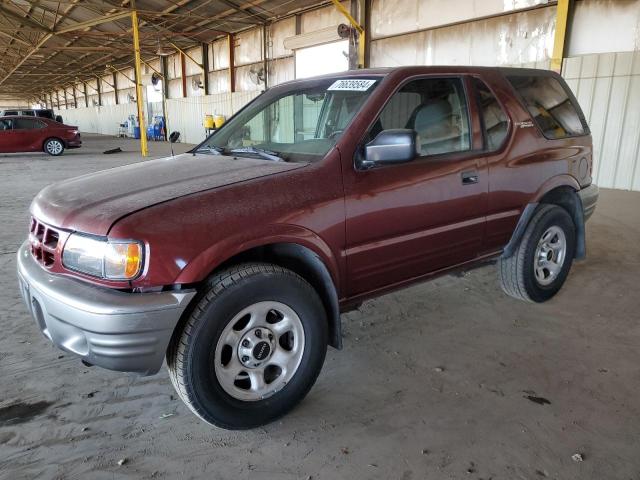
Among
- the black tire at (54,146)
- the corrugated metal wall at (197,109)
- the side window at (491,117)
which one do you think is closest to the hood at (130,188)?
the side window at (491,117)

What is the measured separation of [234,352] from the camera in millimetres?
2088

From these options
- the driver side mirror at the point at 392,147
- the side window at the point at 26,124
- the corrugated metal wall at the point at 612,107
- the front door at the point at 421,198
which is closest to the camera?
the driver side mirror at the point at 392,147

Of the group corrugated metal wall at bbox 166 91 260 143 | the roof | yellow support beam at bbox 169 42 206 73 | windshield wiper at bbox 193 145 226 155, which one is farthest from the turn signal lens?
yellow support beam at bbox 169 42 206 73

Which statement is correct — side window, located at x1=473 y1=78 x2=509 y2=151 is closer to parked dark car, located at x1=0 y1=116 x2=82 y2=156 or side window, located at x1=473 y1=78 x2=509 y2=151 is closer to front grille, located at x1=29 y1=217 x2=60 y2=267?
front grille, located at x1=29 y1=217 x2=60 y2=267

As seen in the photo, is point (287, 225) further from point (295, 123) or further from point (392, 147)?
point (295, 123)

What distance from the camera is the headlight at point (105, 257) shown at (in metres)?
1.83

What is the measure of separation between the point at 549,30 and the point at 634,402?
876 cm

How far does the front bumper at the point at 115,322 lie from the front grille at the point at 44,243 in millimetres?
219

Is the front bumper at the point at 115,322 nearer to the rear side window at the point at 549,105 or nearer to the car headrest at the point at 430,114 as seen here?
the car headrest at the point at 430,114

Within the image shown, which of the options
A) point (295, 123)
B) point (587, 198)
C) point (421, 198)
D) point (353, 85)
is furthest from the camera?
point (587, 198)

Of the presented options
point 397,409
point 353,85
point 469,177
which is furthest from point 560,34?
point 397,409

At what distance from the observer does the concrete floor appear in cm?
193

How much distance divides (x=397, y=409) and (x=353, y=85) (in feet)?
5.93

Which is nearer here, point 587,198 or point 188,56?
point 587,198
